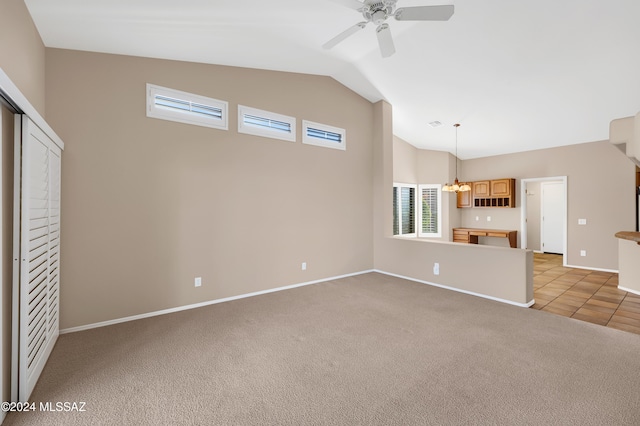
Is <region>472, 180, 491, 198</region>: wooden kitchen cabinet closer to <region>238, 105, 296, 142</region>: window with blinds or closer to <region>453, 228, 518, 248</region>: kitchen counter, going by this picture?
<region>453, 228, 518, 248</region>: kitchen counter

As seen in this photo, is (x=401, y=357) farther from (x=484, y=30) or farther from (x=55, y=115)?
(x=55, y=115)

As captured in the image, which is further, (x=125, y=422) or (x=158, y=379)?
(x=158, y=379)

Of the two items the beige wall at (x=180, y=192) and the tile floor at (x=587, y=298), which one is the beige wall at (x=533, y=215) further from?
the beige wall at (x=180, y=192)

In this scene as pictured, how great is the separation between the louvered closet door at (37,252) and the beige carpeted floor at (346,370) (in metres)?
0.19

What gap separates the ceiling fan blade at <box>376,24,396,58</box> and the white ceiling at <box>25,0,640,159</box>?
1.65 ft

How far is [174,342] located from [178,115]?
2.62 metres

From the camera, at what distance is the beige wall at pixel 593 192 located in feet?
17.6

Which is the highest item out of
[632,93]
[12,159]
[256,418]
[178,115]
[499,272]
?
[632,93]

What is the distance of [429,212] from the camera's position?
7.71 metres

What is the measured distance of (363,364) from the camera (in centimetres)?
229

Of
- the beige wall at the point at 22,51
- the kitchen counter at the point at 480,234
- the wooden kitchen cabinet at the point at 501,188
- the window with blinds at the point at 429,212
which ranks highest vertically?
the beige wall at the point at 22,51

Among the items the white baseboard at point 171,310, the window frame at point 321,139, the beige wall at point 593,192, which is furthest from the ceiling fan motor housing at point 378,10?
the beige wall at point 593,192

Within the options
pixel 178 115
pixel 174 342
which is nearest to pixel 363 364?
pixel 174 342

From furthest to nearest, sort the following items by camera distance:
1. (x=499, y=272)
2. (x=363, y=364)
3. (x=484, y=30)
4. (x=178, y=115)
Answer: (x=499, y=272) → (x=178, y=115) → (x=484, y=30) → (x=363, y=364)
